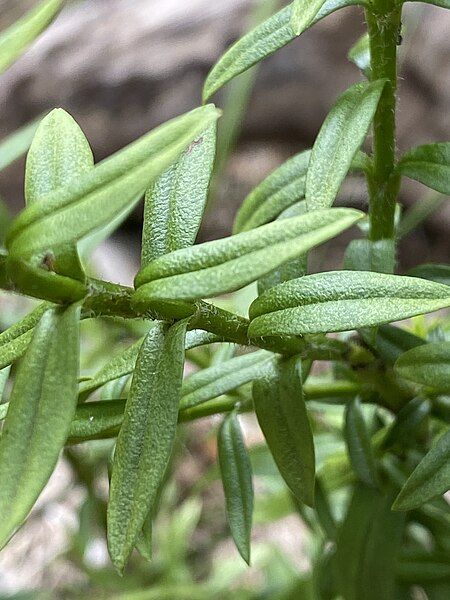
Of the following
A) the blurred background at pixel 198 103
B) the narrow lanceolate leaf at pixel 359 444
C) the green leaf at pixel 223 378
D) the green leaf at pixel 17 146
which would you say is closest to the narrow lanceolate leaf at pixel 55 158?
the green leaf at pixel 223 378

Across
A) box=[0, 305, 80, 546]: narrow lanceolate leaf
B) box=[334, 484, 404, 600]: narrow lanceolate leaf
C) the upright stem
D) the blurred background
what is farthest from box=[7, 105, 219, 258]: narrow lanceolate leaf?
the blurred background

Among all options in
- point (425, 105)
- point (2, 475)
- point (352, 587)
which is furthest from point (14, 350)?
point (425, 105)

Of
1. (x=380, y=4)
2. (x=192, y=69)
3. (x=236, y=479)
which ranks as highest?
(x=380, y=4)

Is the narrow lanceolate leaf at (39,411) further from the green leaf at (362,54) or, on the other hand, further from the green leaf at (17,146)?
the green leaf at (17,146)

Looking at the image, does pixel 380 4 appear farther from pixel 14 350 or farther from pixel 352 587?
pixel 352 587

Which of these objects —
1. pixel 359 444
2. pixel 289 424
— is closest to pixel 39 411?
pixel 289 424

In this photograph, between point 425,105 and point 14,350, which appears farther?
point 425,105

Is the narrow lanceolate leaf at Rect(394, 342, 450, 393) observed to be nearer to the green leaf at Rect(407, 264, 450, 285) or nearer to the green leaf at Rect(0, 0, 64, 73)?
the green leaf at Rect(407, 264, 450, 285)
